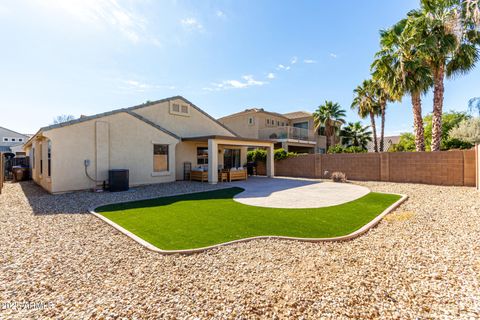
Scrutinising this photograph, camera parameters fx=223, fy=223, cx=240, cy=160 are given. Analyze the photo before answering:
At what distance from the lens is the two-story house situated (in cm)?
2498

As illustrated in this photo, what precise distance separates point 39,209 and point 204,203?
218 inches

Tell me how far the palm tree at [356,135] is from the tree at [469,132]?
36.5ft

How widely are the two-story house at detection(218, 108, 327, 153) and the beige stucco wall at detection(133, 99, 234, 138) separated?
25.5 ft

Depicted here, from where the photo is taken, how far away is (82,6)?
26.6 feet

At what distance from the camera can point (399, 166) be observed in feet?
46.4

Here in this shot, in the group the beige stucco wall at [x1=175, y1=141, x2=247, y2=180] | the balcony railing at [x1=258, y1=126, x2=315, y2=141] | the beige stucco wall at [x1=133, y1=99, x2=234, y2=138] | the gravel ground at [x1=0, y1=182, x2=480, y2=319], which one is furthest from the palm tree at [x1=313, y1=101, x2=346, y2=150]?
the gravel ground at [x1=0, y1=182, x2=480, y2=319]

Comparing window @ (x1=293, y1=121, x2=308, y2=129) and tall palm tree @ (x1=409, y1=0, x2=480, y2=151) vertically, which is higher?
tall palm tree @ (x1=409, y1=0, x2=480, y2=151)

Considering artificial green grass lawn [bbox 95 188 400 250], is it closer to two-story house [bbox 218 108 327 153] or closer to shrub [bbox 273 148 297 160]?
shrub [bbox 273 148 297 160]

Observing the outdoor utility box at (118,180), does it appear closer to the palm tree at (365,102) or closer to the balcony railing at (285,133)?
the balcony railing at (285,133)

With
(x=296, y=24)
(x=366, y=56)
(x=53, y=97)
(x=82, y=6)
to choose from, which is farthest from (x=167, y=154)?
(x=366, y=56)

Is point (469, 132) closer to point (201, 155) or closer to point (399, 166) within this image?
point (399, 166)

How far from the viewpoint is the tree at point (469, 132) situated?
16.6m

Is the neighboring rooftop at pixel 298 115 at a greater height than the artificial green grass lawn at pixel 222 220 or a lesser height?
greater

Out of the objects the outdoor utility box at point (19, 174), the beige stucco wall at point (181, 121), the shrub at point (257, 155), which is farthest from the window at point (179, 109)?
the outdoor utility box at point (19, 174)
